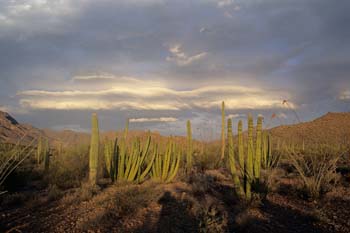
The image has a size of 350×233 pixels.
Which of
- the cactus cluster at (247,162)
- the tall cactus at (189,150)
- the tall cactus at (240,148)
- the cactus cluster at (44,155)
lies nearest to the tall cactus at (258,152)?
the cactus cluster at (247,162)

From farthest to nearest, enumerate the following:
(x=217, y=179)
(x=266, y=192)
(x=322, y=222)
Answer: (x=217, y=179)
(x=266, y=192)
(x=322, y=222)

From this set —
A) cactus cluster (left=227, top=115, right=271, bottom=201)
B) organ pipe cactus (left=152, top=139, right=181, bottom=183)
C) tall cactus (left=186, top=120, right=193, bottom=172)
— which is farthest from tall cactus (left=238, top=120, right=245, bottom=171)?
tall cactus (left=186, top=120, right=193, bottom=172)

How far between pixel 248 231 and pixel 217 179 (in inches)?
273

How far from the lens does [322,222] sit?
7.68 meters

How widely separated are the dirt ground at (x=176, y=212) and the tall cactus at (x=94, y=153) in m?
0.80

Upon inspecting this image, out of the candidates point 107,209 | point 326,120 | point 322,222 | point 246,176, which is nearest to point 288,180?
point 246,176

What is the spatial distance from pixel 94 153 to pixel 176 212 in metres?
4.84

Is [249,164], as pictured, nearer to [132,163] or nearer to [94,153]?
[132,163]

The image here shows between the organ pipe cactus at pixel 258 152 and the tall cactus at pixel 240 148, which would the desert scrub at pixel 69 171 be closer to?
the tall cactus at pixel 240 148

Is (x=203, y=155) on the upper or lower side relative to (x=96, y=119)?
lower

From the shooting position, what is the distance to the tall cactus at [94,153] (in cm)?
1207

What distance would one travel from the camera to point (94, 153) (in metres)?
12.3

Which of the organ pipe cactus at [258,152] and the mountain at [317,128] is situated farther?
the mountain at [317,128]

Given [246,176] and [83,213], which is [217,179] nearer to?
[246,176]
